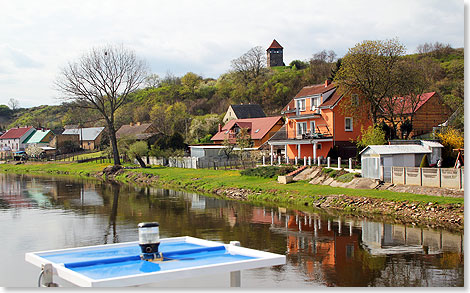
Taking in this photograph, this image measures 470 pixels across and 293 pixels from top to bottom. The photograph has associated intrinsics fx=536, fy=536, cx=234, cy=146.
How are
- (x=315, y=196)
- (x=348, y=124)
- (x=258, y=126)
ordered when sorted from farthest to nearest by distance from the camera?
(x=258, y=126)
(x=348, y=124)
(x=315, y=196)

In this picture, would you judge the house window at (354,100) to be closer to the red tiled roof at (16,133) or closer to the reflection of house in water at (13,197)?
the reflection of house in water at (13,197)

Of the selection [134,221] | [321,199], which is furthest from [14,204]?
[321,199]

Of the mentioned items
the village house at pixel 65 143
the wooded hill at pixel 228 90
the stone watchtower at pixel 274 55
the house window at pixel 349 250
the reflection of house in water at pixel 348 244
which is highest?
the stone watchtower at pixel 274 55

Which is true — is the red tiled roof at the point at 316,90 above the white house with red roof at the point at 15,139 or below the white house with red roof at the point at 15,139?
above

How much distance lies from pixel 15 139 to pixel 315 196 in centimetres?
10865

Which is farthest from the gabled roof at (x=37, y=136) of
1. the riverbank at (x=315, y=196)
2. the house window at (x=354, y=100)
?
the house window at (x=354, y=100)

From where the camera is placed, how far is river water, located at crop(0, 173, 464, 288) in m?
17.4

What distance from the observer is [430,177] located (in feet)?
101

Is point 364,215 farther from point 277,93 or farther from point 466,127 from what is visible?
point 277,93

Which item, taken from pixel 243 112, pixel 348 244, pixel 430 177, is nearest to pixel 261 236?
pixel 348 244

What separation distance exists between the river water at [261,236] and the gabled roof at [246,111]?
49.3 metres

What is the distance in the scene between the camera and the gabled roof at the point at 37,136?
12166 centimetres

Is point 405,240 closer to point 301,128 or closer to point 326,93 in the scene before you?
point 326,93

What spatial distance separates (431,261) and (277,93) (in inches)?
3733
